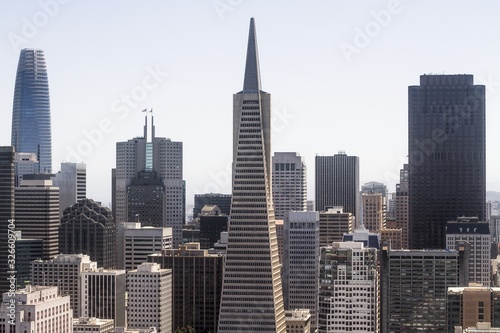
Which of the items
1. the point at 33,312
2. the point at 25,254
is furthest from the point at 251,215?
the point at 33,312

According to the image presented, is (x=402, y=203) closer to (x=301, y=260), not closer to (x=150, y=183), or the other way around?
(x=150, y=183)

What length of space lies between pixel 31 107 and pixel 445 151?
6155 centimetres

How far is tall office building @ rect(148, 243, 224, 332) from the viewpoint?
89625mm

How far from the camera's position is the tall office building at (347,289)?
70.9 meters

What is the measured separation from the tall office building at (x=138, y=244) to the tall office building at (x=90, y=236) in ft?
3.63

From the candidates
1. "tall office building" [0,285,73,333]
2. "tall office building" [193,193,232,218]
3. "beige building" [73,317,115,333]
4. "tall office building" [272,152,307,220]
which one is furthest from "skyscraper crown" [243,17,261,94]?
"tall office building" [272,152,307,220]

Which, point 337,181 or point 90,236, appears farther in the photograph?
point 337,181

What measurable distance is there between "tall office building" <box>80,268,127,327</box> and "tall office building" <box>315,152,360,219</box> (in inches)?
2358

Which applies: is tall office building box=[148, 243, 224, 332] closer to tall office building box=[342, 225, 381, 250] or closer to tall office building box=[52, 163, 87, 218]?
tall office building box=[342, 225, 381, 250]

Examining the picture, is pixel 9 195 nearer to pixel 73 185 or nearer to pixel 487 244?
pixel 73 185

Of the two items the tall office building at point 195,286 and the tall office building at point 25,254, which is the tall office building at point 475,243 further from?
the tall office building at point 25,254

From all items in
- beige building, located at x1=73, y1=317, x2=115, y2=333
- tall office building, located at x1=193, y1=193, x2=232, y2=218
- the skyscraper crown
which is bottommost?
beige building, located at x1=73, y1=317, x2=115, y2=333

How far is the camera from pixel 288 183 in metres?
136

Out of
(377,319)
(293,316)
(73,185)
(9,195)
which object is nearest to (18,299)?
(377,319)
